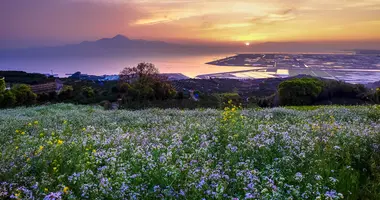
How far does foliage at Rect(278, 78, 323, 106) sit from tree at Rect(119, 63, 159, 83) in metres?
13.0

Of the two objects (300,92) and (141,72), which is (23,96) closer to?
(141,72)

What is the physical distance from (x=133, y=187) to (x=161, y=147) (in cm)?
193

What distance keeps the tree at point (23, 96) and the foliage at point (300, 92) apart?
23.2 meters

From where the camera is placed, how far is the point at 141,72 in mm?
32625

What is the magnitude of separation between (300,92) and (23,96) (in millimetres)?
24724

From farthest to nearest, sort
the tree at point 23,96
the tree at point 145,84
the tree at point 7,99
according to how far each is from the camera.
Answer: the tree at point 23,96, the tree at point 145,84, the tree at point 7,99

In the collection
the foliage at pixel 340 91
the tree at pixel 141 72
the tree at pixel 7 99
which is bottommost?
the foliage at pixel 340 91

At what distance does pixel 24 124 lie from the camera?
1096 centimetres

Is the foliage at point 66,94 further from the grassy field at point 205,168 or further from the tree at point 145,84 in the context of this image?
the grassy field at point 205,168

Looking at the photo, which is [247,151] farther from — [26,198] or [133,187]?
[26,198]

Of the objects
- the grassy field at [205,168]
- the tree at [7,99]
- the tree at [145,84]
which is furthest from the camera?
the tree at [145,84]

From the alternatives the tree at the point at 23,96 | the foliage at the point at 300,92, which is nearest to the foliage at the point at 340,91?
the foliage at the point at 300,92

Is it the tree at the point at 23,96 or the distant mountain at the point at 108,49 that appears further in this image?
the distant mountain at the point at 108,49

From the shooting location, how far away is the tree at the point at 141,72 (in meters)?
31.8
